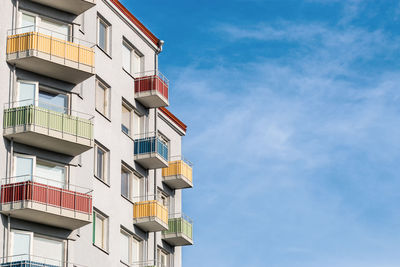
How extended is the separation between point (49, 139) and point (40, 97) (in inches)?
110

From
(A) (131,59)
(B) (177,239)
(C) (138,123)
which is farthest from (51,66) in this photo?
(B) (177,239)

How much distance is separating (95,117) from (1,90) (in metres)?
6.99

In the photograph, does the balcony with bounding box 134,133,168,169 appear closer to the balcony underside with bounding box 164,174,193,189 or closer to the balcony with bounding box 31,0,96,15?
the balcony underside with bounding box 164,174,193,189

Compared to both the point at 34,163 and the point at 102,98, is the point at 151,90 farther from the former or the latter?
the point at 34,163

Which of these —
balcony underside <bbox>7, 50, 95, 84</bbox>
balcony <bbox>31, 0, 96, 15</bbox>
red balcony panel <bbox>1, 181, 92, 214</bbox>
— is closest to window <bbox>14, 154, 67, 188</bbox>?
red balcony panel <bbox>1, 181, 92, 214</bbox>

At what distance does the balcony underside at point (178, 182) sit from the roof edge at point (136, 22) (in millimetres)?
8630

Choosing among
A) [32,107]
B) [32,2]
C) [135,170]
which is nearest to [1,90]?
[32,107]

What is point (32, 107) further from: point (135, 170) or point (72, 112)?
point (135, 170)

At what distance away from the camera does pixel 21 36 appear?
51250 millimetres

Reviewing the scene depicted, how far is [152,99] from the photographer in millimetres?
61625

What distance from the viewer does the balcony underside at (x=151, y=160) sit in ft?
197

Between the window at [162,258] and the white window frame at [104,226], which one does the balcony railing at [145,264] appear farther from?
the white window frame at [104,226]

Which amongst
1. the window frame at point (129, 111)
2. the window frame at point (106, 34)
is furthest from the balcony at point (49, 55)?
the window frame at point (129, 111)

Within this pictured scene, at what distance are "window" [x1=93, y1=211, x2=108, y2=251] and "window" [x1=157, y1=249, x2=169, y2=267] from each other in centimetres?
906
